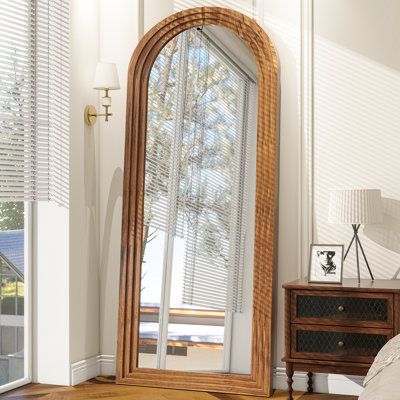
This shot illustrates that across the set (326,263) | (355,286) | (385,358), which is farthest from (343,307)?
(385,358)

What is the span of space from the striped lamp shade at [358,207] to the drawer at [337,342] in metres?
0.56

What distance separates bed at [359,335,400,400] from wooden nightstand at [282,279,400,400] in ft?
3.88

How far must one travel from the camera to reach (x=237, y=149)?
468 cm

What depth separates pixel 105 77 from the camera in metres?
4.73

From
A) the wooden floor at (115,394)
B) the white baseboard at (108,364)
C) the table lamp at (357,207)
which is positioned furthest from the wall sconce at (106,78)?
the wooden floor at (115,394)

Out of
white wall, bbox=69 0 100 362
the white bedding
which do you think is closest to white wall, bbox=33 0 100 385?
white wall, bbox=69 0 100 362

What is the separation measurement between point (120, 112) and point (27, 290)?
1200mm

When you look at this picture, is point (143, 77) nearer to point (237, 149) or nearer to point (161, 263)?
point (237, 149)

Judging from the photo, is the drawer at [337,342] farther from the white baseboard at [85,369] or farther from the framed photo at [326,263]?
the white baseboard at [85,369]

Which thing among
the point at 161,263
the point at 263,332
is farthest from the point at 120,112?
the point at 263,332

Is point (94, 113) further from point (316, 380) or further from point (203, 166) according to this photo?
point (316, 380)

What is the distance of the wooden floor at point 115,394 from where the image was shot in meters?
4.45

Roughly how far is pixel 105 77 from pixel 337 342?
1.96 metres

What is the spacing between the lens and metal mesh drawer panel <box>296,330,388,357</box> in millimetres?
4117
